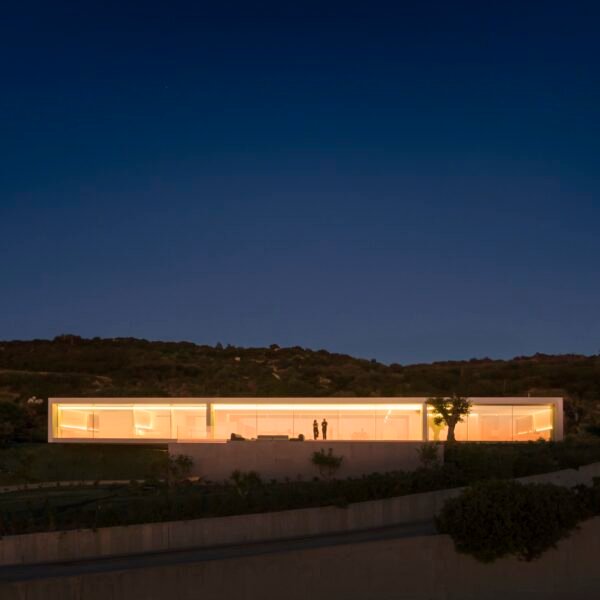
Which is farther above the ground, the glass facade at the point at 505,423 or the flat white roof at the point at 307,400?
the flat white roof at the point at 307,400

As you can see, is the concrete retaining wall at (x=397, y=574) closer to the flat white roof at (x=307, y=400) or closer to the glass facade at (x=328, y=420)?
the flat white roof at (x=307, y=400)

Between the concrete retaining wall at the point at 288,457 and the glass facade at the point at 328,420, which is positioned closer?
the concrete retaining wall at the point at 288,457

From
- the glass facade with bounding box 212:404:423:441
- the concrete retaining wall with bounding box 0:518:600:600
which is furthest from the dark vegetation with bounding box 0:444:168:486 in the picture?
the concrete retaining wall with bounding box 0:518:600:600

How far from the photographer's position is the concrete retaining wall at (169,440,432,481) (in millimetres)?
29156

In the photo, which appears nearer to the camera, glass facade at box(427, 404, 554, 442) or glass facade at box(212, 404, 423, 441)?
glass facade at box(427, 404, 554, 442)

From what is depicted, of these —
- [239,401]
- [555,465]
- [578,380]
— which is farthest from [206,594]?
[578,380]

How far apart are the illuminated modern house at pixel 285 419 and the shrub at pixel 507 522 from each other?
19533mm

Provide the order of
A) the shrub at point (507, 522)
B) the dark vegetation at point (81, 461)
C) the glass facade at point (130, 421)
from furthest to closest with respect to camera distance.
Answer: the glass facade at point (130, 421) < the dark vegetation at point (81, 461) < the shrub at point (507, 522)

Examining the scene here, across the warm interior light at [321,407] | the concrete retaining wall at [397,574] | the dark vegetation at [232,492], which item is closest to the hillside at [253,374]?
the warm interior light at [321,407]

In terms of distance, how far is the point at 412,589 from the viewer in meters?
16.4

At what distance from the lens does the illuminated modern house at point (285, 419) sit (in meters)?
36.5

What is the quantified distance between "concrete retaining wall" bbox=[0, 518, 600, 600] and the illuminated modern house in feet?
63.7

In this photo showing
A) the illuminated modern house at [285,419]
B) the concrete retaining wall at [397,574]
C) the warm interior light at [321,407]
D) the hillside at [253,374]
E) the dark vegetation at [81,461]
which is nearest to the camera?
the concrete retaining wall at [397,574]

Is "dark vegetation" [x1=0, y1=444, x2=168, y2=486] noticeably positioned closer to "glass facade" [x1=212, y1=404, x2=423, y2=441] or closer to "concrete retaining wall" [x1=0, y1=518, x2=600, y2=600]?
"glass facade" [x1=212, y1=404, x2=423, y2=441]
